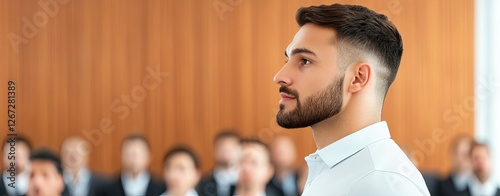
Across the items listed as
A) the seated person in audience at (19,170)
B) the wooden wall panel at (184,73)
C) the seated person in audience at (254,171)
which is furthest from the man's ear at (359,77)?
the wooden wall panel at (184,73)

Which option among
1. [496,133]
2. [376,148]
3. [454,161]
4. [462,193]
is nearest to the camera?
[376,148]

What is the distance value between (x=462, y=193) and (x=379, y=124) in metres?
4.07

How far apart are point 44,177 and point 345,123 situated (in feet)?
10.8

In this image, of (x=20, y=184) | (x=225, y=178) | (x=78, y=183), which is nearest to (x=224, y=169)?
(x=225, y=178)

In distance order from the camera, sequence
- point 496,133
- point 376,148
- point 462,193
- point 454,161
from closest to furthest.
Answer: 1. point 376,148
2. point 462,193
3. point 454,161
4. point 496,133

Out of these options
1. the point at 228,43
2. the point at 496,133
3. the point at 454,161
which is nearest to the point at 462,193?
the point at 454,161

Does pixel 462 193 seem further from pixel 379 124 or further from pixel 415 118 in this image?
pixel 379 124

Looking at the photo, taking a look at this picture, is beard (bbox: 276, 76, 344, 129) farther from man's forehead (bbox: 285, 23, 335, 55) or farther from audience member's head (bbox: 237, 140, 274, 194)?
audience member's head (bbox: 237, 140, 274, 194)

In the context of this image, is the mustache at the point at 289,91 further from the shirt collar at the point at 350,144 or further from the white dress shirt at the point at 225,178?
the white dress shirt at the point at 225,178

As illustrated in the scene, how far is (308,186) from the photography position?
1059 millimetres

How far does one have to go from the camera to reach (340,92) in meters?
1.01

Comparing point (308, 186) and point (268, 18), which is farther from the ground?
point (268, 18)

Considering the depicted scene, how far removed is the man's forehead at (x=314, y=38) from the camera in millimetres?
1038

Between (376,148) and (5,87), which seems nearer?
(376,148)
